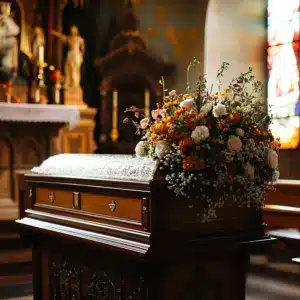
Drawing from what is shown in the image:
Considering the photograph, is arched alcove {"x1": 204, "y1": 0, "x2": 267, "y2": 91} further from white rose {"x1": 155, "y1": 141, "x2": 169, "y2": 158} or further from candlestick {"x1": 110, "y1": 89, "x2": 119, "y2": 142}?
white rose {"x1": 155, "y1": 141, "x2": 169, "y2": 158}

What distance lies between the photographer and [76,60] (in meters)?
8.86

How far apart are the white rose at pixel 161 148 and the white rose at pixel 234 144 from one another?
279mm

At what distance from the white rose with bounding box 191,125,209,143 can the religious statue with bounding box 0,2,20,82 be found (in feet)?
18.9

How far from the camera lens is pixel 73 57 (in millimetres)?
8852

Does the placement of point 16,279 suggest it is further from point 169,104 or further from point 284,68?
point 284,68

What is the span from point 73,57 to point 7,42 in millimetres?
1002

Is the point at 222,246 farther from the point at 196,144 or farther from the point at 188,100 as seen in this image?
the point at 188,100

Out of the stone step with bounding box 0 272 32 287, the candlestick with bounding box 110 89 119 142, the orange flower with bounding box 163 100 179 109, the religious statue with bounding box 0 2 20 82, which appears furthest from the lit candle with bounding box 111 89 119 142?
the orange flower with bounding box 163 100 179 109

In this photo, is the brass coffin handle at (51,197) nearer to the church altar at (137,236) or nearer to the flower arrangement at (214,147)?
the church altar at (137,236)

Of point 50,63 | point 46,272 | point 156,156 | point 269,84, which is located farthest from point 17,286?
point 269,84

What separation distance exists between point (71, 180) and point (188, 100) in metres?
0.91

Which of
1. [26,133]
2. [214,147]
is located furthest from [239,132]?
[26,133]

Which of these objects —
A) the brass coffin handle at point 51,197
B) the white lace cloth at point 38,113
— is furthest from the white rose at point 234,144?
the white lace cloth at point 38,113

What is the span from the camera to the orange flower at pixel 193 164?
9.24 feet
